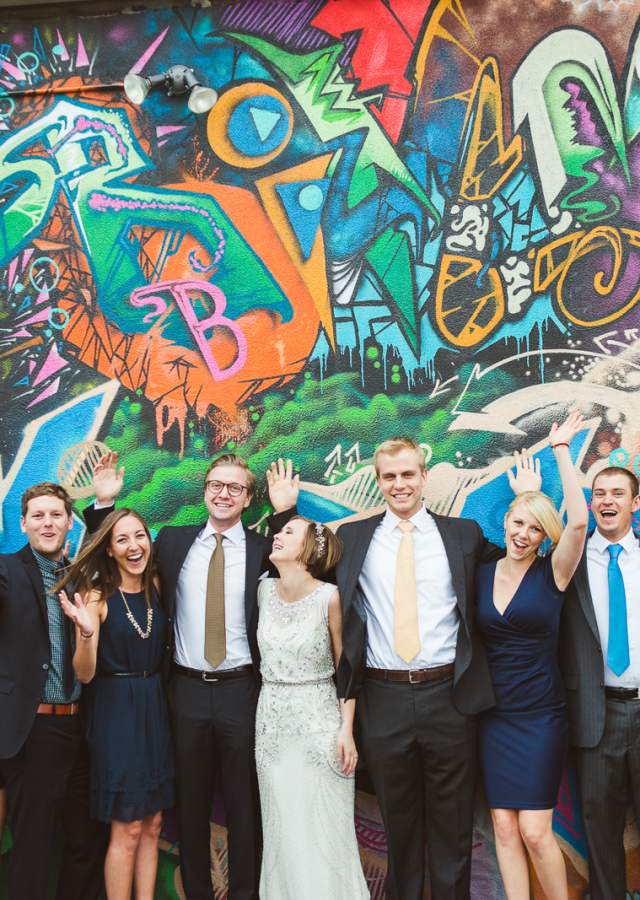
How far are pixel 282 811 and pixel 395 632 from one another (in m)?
1.01

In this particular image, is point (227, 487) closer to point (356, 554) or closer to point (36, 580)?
point (356, 554)

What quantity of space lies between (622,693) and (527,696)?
502 millimetres

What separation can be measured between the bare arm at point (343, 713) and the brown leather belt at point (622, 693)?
1.28m

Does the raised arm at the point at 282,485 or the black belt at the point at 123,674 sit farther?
the raised arm at the point at 282,485

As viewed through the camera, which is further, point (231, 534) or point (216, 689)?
point (231, 534)

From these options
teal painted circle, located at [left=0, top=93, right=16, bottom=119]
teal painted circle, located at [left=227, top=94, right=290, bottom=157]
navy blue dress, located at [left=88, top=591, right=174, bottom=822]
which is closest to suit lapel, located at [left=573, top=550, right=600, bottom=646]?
navy blue dress, located at [left=88, top=591, right=174, bottom=822]

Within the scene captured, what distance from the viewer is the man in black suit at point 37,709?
4.30m

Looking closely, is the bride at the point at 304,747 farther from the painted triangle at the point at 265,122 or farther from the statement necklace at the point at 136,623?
the painted triangle at the point at 265,122

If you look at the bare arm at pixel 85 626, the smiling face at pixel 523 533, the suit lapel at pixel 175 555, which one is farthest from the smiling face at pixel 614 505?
the bare arm at pixel 85 626

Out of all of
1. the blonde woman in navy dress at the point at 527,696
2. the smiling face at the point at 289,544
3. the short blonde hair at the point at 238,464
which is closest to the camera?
the blonde woman in navy dress at the point at 527,696

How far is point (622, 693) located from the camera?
4363 mm

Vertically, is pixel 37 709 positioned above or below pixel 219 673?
Answer: below

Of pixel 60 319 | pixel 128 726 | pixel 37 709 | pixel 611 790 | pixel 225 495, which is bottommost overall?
pixel 611 790

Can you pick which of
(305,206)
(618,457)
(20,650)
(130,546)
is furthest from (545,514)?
(20,650)
